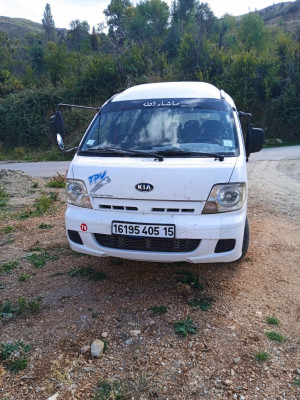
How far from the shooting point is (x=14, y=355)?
2.55m

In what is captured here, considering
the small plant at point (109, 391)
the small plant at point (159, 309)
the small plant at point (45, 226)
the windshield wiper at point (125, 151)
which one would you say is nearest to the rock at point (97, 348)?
the small plant at point (109, 391)

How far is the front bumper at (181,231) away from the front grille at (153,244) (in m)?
0.02

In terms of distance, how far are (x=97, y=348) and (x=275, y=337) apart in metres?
1.37

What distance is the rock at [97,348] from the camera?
2541 mm

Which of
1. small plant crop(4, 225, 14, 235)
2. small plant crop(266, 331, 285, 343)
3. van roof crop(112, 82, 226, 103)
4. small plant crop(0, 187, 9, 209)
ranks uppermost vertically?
van roof crop(112, 82, 226, 103)

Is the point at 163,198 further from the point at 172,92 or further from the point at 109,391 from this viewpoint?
the point at 172,92

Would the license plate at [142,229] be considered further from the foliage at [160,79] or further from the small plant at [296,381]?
the foliage at [160,79]

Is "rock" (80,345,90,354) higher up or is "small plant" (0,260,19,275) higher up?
"rock" (80,345,90,354)

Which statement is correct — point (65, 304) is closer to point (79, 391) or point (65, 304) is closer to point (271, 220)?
point (79, 391)

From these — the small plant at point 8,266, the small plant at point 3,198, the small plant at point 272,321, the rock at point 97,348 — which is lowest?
the small plant at point 3,198

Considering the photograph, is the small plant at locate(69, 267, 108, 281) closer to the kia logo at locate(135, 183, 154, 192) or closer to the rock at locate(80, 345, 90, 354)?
the rock at locate(80, 345, 90, 354)

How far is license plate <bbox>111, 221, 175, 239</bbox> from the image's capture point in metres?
2.94

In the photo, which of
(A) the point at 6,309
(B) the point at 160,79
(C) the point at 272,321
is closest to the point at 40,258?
(A) the point at 6,309

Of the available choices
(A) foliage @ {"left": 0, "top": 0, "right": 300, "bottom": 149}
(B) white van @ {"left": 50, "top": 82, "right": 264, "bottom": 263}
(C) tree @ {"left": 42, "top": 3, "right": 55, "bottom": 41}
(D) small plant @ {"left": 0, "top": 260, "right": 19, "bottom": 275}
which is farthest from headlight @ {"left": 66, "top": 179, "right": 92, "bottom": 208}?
(C) tree @ {"left": 42, "top": 3, "right": 55, "bottom": 41}
